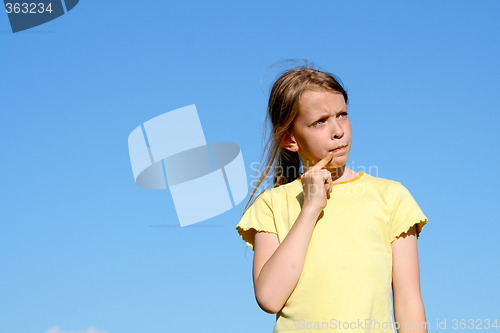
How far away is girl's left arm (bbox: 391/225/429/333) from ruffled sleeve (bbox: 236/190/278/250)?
825 mm

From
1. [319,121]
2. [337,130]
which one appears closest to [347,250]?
[337,130]

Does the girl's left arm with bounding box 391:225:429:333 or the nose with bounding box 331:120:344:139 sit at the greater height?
the nose with bounding box 331:120:344:139

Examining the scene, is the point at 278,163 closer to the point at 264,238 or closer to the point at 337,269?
the point at 264,238

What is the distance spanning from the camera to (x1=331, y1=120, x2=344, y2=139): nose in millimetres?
4066

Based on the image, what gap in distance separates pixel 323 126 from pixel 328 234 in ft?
2.46

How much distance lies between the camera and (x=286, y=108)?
4336 millimetres

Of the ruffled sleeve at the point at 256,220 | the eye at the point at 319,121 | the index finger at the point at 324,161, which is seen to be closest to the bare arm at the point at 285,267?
the ruffled sleeve at the point at 256,220

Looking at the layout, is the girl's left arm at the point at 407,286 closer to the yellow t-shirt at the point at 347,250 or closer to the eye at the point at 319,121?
the yellow t-shirt at the point at 347,250

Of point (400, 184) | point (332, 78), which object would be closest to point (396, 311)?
point (400, 184)

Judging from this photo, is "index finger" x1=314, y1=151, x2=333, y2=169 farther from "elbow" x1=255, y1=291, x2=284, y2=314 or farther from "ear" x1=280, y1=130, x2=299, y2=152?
"elbow" x1=255, y1=291, x2=284, y2=314

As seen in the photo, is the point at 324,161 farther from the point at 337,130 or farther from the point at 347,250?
the point at 347,250

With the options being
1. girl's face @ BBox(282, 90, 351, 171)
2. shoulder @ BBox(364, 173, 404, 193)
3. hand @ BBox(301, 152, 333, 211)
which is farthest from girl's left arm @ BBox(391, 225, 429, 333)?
girl's face @ BBox(282, 90, 351, 171)

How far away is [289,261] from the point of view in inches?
147

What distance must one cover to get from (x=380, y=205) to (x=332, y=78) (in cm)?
103
